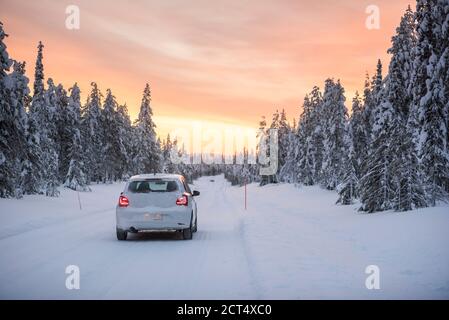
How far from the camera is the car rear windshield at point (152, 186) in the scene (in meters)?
14.0

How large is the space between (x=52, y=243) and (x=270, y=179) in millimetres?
80418

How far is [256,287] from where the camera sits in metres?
7.82

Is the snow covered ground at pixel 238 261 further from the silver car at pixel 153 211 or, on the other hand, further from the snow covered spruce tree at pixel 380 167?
the snow covered spruce tree at pixel 380 167

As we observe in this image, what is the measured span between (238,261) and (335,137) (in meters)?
41.1

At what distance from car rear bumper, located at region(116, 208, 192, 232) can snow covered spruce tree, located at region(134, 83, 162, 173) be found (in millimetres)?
62627

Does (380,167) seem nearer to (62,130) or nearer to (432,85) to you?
(432,85)

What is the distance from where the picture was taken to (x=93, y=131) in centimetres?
6738

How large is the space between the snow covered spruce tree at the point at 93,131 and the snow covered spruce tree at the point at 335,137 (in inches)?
1206

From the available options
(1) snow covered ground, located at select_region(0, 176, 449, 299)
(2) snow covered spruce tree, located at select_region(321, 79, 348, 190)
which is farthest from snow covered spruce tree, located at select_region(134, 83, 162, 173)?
(1) snow covered ground, located at select_region(0, 176, 449, 299)

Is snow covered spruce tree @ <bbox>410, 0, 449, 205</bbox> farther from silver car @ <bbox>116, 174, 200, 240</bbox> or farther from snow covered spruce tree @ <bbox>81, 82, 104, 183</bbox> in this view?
snow covered spruce tree @ <bbox>81, 82, 104, 183</bbox>

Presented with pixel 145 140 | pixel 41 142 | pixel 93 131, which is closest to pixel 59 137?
pixel 41 142

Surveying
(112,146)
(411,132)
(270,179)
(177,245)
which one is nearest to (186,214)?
(177,245)

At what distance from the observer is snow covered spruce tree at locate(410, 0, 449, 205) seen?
18.3 metres
